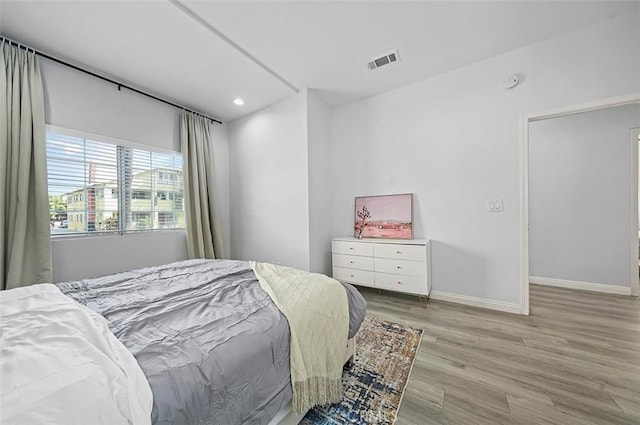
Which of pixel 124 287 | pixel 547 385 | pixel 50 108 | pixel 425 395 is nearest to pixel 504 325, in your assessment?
pixel 547 385

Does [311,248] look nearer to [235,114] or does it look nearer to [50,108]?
[235,114]

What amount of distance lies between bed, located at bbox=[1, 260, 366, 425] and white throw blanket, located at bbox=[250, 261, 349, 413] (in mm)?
52

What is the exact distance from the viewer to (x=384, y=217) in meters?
3.19

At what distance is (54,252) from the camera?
91.6 inches

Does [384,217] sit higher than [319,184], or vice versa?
[319,184]

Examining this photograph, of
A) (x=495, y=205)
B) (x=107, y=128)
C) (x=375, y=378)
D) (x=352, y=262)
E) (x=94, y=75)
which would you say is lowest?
(x=375, y=378)

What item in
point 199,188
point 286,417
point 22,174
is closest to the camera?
point 286,417

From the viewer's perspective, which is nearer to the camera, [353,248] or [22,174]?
[22,174]

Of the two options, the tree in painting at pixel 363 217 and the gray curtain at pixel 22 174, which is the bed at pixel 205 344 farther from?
the tree in painting at pixel 363 217

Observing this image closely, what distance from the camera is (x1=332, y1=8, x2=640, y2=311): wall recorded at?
2.14m

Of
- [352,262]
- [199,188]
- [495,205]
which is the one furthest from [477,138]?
[199,188]

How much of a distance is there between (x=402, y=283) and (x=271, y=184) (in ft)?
7.44

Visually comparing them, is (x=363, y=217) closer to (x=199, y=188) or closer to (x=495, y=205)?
(x=495, y=205)

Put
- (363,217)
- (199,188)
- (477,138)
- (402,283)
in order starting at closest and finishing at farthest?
(477,138) < (402,283) < (363,217) < (199,188)
